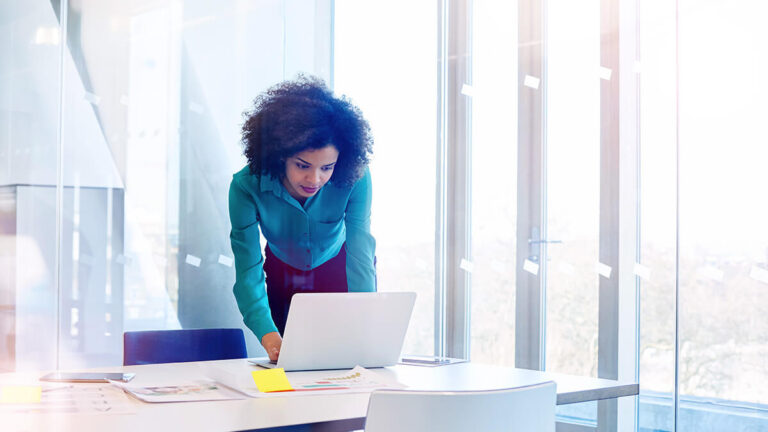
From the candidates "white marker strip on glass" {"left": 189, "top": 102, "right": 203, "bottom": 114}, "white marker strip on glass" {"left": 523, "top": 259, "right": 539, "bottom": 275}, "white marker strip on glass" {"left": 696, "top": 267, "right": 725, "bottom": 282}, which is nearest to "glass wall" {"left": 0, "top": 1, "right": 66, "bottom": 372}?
"white marker strip on glass" {"left": 189, "top": 102, "right": 203, "bottom": 114}

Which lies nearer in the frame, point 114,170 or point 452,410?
point 452,410

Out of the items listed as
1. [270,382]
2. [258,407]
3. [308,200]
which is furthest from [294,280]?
[258,407]

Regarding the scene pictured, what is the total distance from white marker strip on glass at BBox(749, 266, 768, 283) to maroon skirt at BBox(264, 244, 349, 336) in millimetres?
1503

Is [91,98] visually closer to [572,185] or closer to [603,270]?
[572,185]

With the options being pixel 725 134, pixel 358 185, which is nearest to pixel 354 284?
pixel 358 185

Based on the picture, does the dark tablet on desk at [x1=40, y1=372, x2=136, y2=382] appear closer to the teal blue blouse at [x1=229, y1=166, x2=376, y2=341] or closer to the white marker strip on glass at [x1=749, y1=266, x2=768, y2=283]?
the teal blue blouse at [x1=229, y1=166, x2=376, y2=341]

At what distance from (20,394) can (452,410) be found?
2.79 feet

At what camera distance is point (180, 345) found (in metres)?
2.63

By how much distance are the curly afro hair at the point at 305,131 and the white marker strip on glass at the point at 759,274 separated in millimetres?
1505

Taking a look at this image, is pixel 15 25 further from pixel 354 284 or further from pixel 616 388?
pixel 616 388

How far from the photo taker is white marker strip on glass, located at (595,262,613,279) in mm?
3379

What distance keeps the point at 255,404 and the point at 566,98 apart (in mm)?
2474

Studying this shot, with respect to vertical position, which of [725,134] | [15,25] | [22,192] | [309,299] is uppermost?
[15,25]

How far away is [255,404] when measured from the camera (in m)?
1.56
